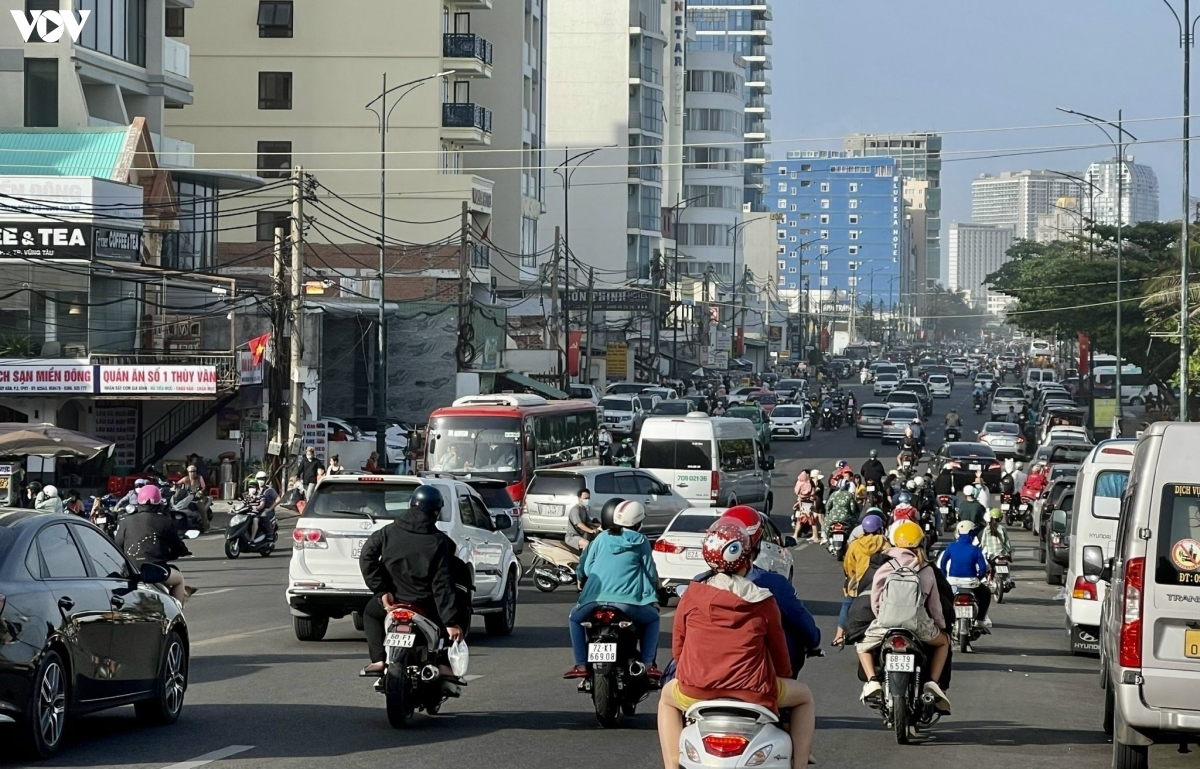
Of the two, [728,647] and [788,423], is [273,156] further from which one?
[728,647]

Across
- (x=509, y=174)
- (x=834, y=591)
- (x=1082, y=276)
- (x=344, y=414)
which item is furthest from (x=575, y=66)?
(x=834, y=591)

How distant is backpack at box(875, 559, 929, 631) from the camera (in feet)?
39.2

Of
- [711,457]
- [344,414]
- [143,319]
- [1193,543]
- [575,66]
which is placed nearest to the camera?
[1193,543]

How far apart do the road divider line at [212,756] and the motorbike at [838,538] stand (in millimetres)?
17960

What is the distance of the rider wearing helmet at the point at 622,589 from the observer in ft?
39.7

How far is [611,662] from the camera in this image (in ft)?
39.1

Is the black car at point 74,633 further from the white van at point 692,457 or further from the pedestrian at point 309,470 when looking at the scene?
the pedestrian at point 309,470

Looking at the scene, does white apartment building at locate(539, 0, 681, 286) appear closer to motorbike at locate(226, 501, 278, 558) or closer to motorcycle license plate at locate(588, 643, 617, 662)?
motorbike at locate(226, 501, 278, 558)

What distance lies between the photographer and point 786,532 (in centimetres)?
3656

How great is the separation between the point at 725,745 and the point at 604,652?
15.4ft

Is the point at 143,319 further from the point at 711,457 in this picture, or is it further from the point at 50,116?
the point at 711,457

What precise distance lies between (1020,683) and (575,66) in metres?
105

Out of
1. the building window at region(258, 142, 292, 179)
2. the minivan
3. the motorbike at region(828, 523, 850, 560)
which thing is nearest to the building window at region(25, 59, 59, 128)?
the building window at region(258, 142, 292, 179)

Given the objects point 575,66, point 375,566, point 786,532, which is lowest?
point 786,532
